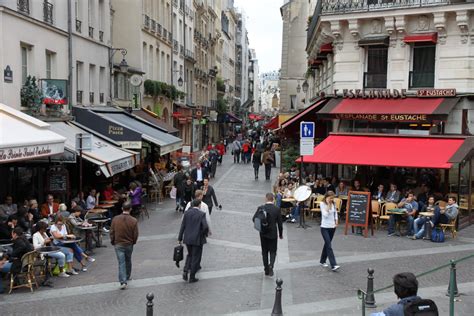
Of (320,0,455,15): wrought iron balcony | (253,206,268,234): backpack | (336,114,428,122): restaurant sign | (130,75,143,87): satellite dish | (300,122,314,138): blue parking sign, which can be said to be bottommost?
(253,206,268,234): backpack

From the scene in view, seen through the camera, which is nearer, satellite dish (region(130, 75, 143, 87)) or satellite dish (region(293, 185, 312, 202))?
satellite dish (region(293, 185, 312, 202))

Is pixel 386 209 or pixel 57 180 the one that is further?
pixel 386 209

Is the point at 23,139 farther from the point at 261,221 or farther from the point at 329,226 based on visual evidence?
the point at 329,226

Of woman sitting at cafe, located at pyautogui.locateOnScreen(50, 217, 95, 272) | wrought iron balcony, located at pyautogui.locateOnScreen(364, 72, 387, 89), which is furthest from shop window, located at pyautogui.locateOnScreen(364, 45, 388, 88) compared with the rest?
woman sitting at cafe, located at pyautogui.locateOnScreen(50, 217, 95, 272)

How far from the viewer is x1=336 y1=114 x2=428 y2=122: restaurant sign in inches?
757

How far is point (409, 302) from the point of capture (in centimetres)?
513

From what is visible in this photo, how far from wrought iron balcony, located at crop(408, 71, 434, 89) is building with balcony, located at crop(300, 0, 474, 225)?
3 centimetres

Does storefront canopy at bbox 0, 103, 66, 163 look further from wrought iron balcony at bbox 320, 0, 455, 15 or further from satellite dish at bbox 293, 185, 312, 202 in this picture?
wrought iron balcony at bbox 320, 0, 455, 15

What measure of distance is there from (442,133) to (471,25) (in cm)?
352

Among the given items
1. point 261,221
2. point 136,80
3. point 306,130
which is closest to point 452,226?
point 306,130

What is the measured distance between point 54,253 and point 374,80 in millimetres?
13376

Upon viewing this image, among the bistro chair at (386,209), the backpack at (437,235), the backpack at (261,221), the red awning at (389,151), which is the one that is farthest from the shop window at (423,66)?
the backpack at (261,221)

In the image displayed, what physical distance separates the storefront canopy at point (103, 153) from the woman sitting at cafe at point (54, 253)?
4369mm

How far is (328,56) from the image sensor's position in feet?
80.8
